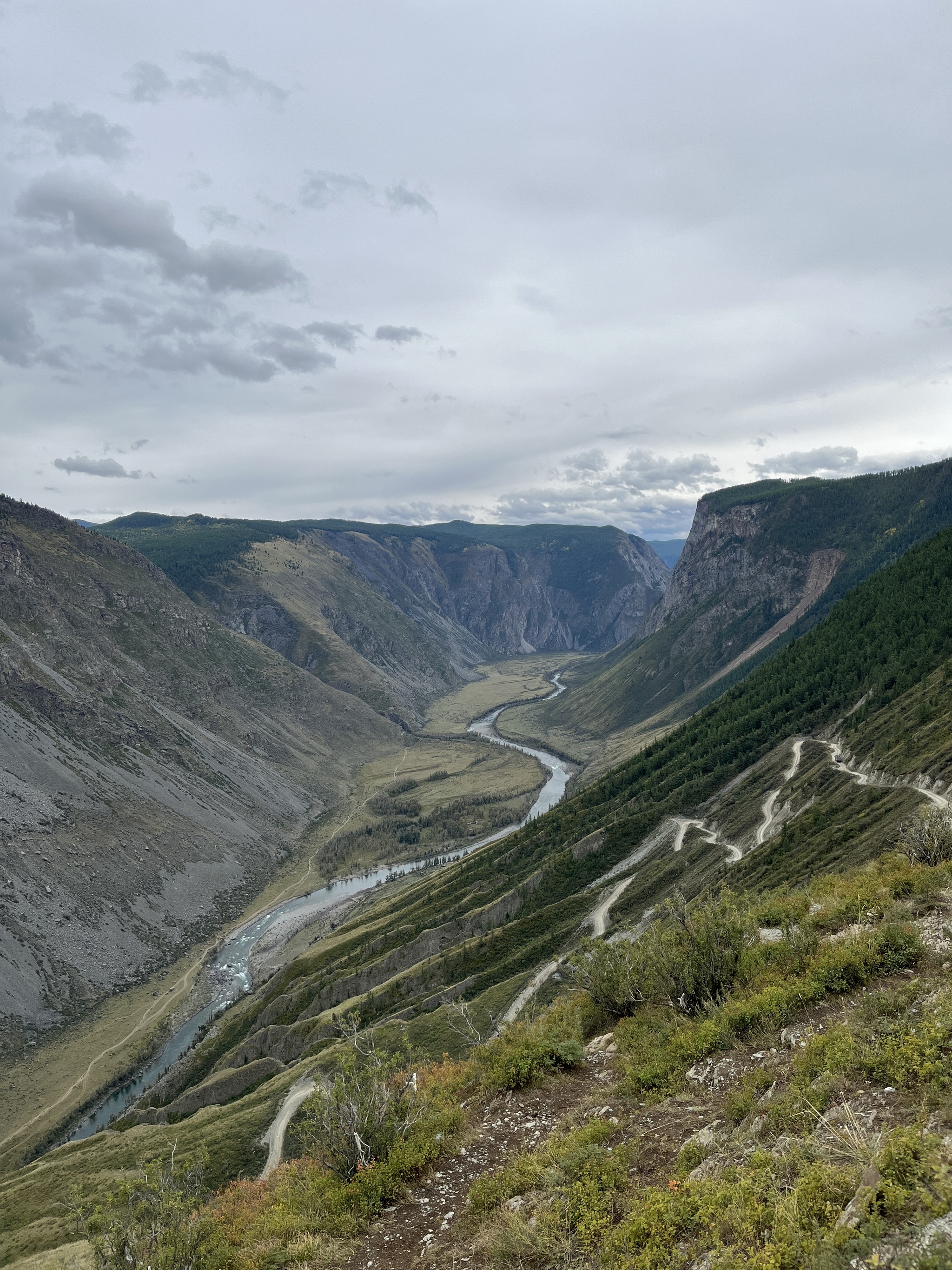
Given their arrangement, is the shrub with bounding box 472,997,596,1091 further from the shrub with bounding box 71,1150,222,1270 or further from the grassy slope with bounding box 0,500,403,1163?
the grassy slope with bounding box 0,500,403,1163

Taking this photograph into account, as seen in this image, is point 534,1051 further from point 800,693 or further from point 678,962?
point 800,693

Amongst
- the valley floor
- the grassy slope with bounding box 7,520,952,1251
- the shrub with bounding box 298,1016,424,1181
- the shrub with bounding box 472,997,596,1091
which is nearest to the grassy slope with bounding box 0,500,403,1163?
the valley floor

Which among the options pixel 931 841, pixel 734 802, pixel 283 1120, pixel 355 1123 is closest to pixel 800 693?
pixel 734 802

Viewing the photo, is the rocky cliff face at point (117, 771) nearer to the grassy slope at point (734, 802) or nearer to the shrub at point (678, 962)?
the grassy slope at point (734, 802)

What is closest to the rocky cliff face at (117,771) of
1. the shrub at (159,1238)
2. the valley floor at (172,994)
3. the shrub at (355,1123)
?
the valley floor at (172,994)

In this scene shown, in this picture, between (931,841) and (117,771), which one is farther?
(117,771)

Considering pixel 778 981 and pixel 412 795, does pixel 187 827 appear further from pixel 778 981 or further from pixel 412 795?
pixel 778 981

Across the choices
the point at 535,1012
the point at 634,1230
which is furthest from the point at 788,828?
the point at 634,1230
